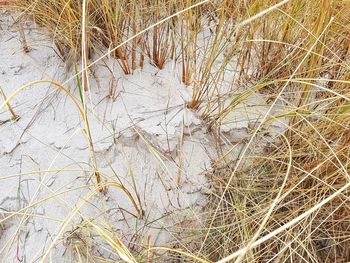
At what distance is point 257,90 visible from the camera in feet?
4.20

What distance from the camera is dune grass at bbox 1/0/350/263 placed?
1078mm

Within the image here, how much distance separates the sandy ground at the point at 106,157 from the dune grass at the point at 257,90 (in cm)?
5

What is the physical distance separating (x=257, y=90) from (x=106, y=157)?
1.64 feet

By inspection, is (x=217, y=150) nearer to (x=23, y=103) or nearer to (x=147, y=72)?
(x=147, y=72)

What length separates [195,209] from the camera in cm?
120

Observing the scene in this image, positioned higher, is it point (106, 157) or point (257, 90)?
point (257, 90)

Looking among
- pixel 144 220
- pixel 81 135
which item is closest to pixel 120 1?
pixel 81 135

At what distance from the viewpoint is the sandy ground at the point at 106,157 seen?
1.12 meters

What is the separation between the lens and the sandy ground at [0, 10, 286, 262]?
1.12m

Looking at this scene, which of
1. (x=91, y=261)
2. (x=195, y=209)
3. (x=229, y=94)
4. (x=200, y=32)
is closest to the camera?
(x=91, y=261)

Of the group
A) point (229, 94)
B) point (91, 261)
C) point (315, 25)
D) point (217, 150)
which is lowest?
point (91, 261)

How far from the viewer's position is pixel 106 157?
1.23 meters

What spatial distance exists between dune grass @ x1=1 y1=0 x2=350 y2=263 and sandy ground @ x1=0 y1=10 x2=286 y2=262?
0.15 feet

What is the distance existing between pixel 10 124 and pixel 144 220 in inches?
21.2
